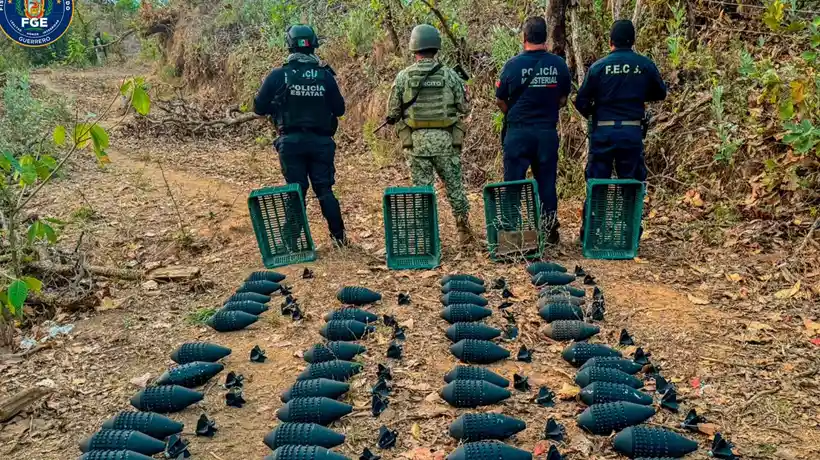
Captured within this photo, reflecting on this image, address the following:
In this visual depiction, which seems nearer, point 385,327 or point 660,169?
point 385,327

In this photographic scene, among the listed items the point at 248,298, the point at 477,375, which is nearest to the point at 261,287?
the point at 248,298

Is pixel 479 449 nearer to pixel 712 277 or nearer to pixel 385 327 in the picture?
pixel 385 327

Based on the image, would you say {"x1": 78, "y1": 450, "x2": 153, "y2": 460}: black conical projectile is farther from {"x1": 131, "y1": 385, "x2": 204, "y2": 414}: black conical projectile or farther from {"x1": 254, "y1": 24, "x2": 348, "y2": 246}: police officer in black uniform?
{"x1": 254, "y1": 24, "x2": 348, "y2": 246}: police officer in black uniform

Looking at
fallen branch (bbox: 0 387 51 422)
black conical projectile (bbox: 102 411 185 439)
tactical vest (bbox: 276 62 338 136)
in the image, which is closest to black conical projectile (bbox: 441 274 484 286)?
tactical vest (bbox: 276 62 338 136)

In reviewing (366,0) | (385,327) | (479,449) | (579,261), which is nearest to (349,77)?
(366,0)

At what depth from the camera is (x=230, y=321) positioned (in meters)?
4.38

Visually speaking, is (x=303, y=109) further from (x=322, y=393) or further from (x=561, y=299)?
(x=322, y=393)

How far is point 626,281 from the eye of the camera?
4.92 m

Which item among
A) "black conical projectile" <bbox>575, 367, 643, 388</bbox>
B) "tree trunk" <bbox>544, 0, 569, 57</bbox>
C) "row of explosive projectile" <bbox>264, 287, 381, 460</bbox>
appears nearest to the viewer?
"row of explosive projectile" <bbox>264, 287, 381, 460</bbox>

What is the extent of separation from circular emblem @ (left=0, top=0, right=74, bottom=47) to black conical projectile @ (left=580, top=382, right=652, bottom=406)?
1203 cm

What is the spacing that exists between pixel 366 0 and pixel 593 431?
9866 mm

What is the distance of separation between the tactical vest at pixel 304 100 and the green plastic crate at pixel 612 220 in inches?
88.2

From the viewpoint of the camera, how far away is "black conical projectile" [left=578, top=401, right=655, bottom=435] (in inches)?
118

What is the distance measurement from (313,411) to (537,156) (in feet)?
9.90
